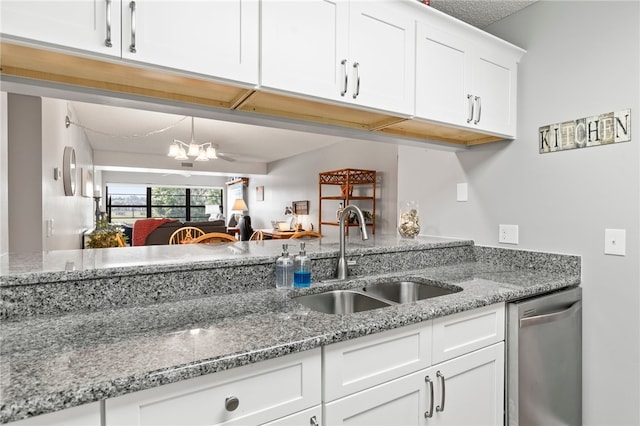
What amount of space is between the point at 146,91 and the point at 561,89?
2047 mm

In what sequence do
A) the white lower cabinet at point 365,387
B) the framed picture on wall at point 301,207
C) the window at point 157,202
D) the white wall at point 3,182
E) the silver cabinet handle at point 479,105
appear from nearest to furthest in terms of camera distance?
the white lower cabinet at point 365,387, the white wall at point 3,182, the silver cabinet handle at point 479,105, the framed picture on wall at point 301,207, the window at point 157,202

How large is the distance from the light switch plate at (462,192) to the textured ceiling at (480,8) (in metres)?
1.04

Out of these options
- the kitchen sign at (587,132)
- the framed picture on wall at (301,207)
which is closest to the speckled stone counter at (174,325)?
the kitchen sign at (587,132)

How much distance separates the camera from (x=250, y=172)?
29.5 feet

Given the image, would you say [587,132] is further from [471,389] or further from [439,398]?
[439,398]

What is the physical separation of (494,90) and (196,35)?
1627mm

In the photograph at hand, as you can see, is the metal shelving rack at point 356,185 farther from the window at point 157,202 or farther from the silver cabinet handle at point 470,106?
the window at point 157,202

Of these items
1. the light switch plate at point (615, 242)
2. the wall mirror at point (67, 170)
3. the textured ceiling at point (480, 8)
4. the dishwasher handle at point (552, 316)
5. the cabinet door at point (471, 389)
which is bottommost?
the cabinet door at point (471, 389)

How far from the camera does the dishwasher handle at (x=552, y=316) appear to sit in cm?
152

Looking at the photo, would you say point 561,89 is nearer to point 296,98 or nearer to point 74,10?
point 296,98

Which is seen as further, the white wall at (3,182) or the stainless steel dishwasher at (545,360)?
the stainless steel dishwasher at (545,360)

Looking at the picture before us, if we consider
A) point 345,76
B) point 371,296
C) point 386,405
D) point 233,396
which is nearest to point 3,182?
point 233,396

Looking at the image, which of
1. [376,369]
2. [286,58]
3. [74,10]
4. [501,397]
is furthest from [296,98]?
[501,397]

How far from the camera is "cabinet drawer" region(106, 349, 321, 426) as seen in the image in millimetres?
762
